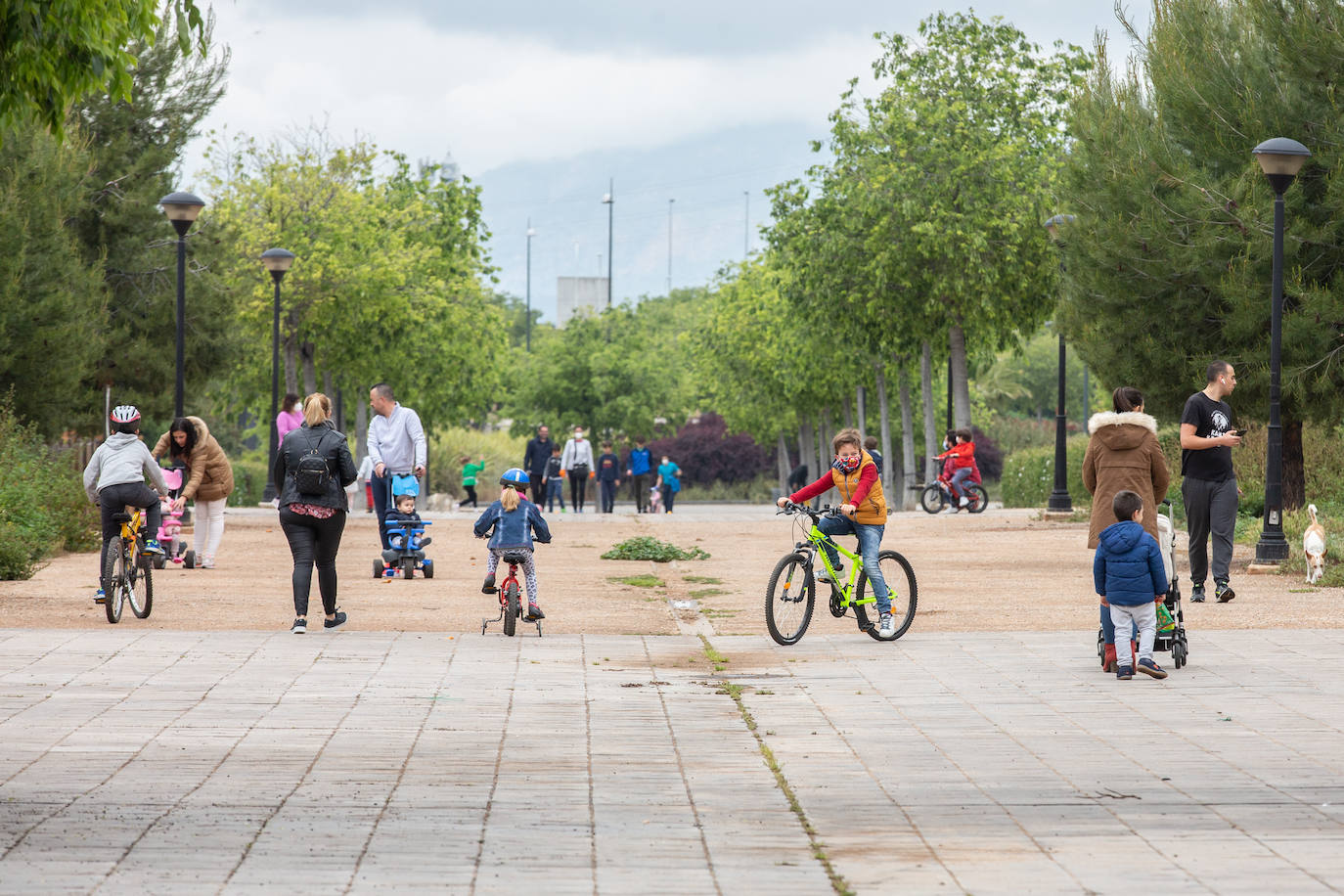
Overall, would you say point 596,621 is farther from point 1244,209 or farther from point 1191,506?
point 1244,209

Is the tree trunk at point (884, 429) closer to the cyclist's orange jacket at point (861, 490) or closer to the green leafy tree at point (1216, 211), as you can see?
the green leafy tree at point (1216, 211)

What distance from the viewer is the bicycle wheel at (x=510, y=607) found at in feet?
37.9

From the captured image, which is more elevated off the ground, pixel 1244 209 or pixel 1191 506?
pixel 1244 209

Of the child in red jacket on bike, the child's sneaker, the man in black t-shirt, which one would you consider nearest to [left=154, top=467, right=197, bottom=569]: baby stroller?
the man in black t-shirt

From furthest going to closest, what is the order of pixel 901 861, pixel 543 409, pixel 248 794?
pixel 543 409 → pixel 248 794 → pixel 901 861

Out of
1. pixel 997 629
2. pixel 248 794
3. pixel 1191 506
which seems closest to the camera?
pixel 248 794

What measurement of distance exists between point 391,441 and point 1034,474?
22096mm

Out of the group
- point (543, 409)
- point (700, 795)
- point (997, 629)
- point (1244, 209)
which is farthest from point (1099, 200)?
point (543, 409)

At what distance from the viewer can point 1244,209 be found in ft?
55.8

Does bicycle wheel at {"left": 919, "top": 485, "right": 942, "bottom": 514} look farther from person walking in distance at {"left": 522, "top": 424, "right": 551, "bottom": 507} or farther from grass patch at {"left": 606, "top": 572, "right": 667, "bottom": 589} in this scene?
grass patch at {"left": 606, "top": 572, "right": 667, "bottom": 589}

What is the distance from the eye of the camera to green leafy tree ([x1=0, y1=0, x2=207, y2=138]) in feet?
20.4

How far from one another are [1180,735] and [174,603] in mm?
8621

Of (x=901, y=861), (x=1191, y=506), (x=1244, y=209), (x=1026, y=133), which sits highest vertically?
(x=1026, y=133)

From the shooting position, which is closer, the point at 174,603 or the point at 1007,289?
the point at 174,603
